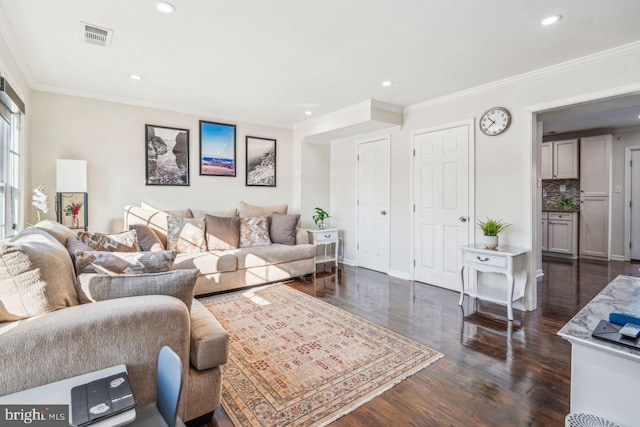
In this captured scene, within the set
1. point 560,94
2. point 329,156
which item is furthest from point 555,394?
point 329,156

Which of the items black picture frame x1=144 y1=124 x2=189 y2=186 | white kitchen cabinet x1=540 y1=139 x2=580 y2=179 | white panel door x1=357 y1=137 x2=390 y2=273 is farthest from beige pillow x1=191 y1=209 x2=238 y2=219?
white kitchen cabinet x1=540 y1=139 x2=580 y2=179

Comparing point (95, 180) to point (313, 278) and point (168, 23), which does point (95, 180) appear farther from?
point (313, 278)

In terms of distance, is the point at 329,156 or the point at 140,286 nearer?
the point at 140,286

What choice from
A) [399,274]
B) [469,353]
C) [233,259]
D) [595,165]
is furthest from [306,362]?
[595,165]

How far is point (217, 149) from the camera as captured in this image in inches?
190

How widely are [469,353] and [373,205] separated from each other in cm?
290

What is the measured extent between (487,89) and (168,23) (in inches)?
127

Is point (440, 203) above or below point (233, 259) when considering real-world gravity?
above

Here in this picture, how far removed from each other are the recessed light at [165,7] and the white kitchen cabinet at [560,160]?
21.5 ft

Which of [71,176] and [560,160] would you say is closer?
[71,176]

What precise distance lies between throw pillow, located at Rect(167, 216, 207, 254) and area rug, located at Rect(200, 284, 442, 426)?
103 centimetres

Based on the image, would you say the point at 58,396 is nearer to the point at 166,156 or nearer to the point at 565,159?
the point at 166,156

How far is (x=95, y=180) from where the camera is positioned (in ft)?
12.9

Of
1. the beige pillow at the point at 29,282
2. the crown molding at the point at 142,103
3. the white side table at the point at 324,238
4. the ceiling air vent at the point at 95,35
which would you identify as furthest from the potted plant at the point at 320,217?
the beige pillow at the point at 29,282
